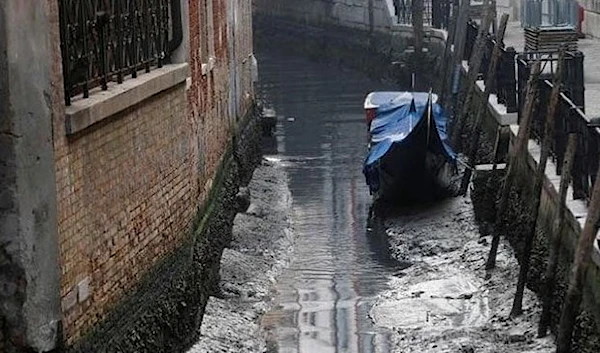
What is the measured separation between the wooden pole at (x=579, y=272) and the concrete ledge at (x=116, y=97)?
307 centimetres

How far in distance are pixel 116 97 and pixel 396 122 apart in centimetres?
1139

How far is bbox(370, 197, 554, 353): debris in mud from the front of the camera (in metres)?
12.3

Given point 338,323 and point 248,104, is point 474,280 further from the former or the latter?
point 248,104

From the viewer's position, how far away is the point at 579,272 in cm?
975

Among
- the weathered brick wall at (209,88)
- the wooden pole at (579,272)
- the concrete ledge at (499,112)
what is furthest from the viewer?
the concrete ledge at (499,112)

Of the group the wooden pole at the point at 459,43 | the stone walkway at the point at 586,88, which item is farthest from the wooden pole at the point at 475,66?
the wooden pole at the point at 459,43

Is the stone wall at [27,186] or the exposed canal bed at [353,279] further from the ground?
the stone wall at [27,186]

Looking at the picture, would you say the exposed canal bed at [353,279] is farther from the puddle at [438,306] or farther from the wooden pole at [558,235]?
the wooden pole at [558,235]

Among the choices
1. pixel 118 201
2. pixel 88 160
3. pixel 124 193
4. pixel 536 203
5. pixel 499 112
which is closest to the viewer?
pixel 88 160

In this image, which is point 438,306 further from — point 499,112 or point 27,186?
point 27,186

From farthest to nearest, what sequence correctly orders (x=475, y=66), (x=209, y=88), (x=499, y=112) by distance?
(x=475, y=66) → (x=499, y=112) → (x=209, y=88)

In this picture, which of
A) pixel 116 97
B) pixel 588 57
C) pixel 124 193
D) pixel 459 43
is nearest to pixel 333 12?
pixel 459 43

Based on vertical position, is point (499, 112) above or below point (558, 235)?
below

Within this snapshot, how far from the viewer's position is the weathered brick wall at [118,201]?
8.19 meters
